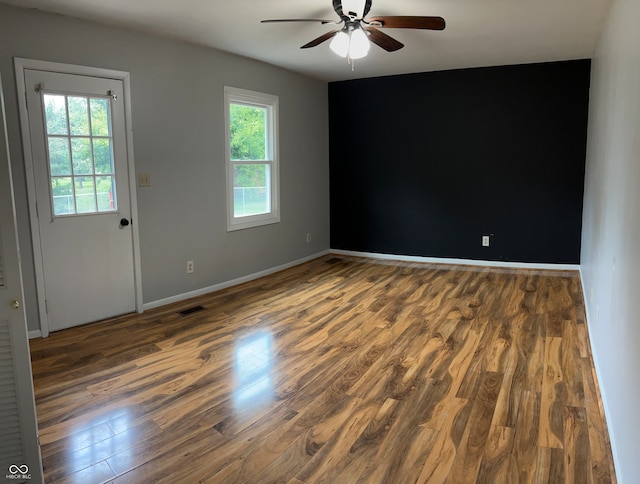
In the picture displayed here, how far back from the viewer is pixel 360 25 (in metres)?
3.22

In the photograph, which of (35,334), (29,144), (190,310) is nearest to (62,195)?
(29,144)

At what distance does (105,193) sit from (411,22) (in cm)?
271

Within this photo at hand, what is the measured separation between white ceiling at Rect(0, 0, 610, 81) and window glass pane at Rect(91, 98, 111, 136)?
62cm

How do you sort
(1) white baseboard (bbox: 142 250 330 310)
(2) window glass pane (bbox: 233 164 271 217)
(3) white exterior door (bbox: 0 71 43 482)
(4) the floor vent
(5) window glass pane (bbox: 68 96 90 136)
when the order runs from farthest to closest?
(2) window glass pane (bbox: 233 164 271 217), (1) white baseboard (bbox: 142 250 330 310), (4) the floor vent, (5) window glass pane (bbox: 68 96 90 136), (3) white exterior door (bbox: 0 71 43 482)

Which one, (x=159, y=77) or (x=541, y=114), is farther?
(x=541, y=114)

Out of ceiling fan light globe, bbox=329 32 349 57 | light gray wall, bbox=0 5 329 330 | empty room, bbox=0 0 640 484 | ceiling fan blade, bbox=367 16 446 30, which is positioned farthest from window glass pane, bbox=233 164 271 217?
ceiling fan blade, bbox=367 16 446 30

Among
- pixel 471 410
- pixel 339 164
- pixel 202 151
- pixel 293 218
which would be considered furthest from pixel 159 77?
pixel 471 410

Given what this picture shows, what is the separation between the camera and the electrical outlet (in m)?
4.09

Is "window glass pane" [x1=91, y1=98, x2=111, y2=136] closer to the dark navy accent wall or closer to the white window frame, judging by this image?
the white window frame

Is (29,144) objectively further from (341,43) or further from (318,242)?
(318,242)

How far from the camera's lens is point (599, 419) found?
2.39 m

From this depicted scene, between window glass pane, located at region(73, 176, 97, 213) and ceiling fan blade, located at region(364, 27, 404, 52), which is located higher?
ceiling fan blade, located at region(364, 27, 404, 52)

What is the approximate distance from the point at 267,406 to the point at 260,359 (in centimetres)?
64

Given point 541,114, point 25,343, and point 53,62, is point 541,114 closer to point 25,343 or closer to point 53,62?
point 53,62
